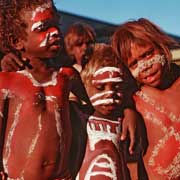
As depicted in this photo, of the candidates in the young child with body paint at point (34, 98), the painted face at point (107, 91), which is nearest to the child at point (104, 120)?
the painted face at point (107, 91)

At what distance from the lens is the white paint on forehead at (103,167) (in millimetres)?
2027

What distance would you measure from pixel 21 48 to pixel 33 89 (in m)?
0.17

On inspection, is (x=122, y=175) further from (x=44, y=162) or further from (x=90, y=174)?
(x=44, y=162)

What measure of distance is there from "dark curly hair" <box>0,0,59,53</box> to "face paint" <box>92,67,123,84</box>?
1.06 feet

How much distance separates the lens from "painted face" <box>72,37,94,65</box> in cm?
265

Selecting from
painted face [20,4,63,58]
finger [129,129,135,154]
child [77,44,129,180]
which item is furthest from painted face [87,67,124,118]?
painted face [20,4,63,58]

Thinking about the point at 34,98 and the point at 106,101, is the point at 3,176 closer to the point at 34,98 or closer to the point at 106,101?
the point at 34,98

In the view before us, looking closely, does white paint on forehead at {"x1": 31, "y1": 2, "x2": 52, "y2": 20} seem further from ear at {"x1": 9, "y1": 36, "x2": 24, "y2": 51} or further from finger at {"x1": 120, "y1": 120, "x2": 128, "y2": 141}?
finger at {"x1": 120, "y1": 120, "x2": 128, "y2": 141}

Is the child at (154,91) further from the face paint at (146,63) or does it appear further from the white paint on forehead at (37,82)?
the white paint on forehead at (37,82)

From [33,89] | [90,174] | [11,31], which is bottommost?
[90,174]

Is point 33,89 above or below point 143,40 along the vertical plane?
below

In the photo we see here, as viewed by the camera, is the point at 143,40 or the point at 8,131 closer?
the point at 8,131

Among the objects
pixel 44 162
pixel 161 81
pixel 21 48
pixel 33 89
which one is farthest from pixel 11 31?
pixel 161 81

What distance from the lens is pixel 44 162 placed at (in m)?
1.91
